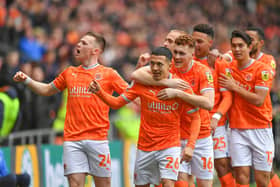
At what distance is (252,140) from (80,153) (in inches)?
99.1

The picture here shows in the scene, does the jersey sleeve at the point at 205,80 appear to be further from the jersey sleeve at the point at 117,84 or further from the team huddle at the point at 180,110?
the jersey sleeve at the point at 117,84

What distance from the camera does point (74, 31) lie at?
17.7 meters

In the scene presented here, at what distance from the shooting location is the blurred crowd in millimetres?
12734

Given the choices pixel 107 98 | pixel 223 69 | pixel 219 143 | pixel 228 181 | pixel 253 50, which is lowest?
pixel 228 181

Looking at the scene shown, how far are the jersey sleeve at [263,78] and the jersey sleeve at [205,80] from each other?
1008 millimetres

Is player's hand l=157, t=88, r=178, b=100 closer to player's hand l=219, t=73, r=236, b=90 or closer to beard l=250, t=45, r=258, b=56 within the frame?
player's hand l=219, t=73, r=236, b=90

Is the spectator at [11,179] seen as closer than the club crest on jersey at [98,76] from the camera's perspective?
Yes

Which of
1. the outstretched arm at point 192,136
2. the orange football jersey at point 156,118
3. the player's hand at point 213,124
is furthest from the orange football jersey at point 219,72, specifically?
the orange football jersey at point 156,118

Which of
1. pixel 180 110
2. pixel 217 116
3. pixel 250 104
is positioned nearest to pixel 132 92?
pixel 180 110

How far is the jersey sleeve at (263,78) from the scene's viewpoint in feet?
29.9

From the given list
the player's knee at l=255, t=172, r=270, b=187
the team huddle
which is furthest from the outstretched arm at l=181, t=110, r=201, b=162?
the player's knee at l=255, t=172, r=270, b=187

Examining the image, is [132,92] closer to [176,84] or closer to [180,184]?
[176,84]

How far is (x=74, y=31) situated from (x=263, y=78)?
9373 millimetres

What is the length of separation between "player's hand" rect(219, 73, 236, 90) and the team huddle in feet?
0.05
